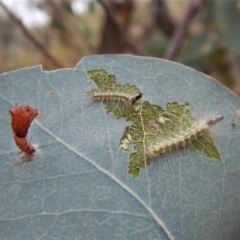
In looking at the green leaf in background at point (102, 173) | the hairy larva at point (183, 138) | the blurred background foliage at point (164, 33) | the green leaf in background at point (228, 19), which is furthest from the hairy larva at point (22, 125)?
the green leaf in background at point (228, 19)

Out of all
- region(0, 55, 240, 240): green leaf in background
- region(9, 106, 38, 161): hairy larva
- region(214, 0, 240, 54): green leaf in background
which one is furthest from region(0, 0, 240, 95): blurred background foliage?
region(9, 106, 38, 161): hairy larva

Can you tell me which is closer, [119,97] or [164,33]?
[119,97]

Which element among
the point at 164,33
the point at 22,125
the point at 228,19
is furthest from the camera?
the point at 164,33

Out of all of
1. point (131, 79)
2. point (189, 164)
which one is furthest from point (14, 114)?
point (189, 164)

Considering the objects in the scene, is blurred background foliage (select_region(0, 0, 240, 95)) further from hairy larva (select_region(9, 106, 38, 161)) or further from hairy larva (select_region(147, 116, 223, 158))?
hairy larva (select_region(9, 106, 38, 161))

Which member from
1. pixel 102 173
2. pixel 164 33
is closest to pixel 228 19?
pixel 164 33

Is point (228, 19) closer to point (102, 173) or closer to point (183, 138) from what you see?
point (183, 138)

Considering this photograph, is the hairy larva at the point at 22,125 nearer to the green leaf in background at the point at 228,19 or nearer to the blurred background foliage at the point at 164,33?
the blurred background foliage at the point at 164,33
